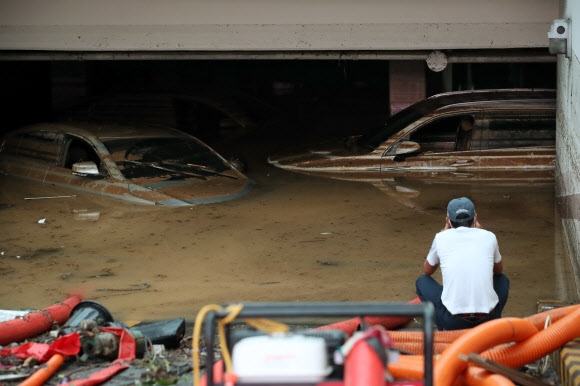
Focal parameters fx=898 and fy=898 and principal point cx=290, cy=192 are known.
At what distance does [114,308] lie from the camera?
7.81m

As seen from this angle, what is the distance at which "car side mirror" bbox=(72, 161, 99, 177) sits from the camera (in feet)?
37.9

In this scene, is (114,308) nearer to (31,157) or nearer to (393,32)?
(31,157)

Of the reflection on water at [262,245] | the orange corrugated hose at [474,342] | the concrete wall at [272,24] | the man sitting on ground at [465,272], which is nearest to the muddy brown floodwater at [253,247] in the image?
the reflection on water at [262,245]

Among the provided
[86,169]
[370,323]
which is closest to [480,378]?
[370,323]

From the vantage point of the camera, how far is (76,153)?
12.4 m

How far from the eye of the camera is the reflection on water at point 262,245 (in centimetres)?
818

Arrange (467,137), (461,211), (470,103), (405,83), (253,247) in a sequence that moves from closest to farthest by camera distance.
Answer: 1. (461,211)
2. (253,247)
3. (470,103)
4. (467,137)
5. (405,83)

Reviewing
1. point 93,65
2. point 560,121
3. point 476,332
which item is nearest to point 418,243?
point 560,121

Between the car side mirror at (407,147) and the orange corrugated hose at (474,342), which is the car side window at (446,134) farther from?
the orange corrugated hose at (474,342)

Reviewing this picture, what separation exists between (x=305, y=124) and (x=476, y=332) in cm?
1313

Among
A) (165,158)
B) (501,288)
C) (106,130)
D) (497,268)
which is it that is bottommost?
(501,288)

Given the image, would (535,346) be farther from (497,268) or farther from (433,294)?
(433,294)

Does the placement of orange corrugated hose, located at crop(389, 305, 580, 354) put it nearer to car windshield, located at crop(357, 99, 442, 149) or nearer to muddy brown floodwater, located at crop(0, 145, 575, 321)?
muddy brown floodwater, located at crop(0, 145, 575, 321)

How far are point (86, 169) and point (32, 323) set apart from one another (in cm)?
500
